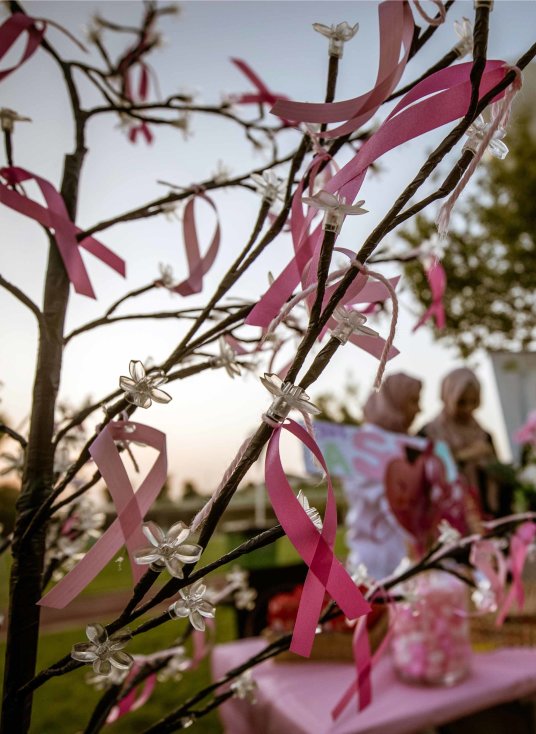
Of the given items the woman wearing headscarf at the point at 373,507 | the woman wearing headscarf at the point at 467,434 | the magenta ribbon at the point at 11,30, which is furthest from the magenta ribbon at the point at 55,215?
the woman wearing headscarf at the point at 467,434

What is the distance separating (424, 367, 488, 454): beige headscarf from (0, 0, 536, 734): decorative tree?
7.07 ft

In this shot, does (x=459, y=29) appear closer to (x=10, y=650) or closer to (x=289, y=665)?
(x=10, y=650)

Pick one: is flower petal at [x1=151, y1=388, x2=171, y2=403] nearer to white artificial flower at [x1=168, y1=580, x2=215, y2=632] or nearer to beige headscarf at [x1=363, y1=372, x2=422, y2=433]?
white artificial flower at [x1=168, y1=580, x2=215, y2=632]

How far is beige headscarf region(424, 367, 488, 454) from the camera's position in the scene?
8.43ft

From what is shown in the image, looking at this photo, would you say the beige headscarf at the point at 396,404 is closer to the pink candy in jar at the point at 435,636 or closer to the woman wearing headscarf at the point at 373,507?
the woman wearing headscarf at the point at 373,507

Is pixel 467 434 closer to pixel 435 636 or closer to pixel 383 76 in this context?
pixel 435 636

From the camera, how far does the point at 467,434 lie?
2607 mm

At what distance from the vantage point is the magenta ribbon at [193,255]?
485mm

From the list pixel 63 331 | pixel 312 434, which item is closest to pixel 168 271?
pixel 63 331

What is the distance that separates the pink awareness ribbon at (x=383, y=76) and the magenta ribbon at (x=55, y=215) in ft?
0.73

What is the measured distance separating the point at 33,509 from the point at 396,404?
1.99 metres

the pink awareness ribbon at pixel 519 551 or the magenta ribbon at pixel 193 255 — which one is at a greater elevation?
the magenta ribbon at pixel 193 255

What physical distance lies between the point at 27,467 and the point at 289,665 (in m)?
1.00

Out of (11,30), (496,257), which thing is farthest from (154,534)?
(496,257)
